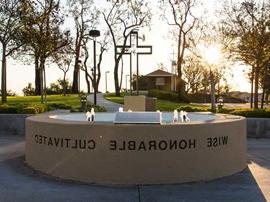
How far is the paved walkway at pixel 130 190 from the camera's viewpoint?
7.44 metres

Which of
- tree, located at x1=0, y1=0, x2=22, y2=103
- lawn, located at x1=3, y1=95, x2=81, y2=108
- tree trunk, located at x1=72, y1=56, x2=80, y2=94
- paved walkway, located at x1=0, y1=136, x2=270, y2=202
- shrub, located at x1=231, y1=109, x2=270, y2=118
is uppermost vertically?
tree, located at x1=0, y1=0, x2=22, y2=103

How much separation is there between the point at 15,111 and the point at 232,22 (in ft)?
53.7

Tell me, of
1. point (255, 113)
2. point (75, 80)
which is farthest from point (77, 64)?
point (255, 113)

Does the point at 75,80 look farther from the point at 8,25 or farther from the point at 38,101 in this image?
the point at 8,25

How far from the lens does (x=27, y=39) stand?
25109 millimetres

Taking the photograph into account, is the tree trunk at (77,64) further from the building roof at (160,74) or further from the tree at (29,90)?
the building roof at (160,74)

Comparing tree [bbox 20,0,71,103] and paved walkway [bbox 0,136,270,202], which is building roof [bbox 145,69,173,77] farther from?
paved walkway [bbox 0,136,270,202]

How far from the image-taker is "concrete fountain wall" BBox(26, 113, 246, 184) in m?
8.38

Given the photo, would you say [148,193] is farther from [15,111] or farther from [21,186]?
[15,111]

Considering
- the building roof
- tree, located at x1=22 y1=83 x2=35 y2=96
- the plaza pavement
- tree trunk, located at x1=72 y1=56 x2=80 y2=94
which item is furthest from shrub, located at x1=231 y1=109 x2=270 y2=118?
the building roof

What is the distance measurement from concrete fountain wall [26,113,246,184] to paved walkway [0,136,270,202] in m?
0.23

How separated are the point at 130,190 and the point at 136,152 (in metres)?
0.69

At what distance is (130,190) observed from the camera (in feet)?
26.1

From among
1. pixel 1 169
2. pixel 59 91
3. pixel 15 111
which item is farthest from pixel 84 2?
pixel 1 169
